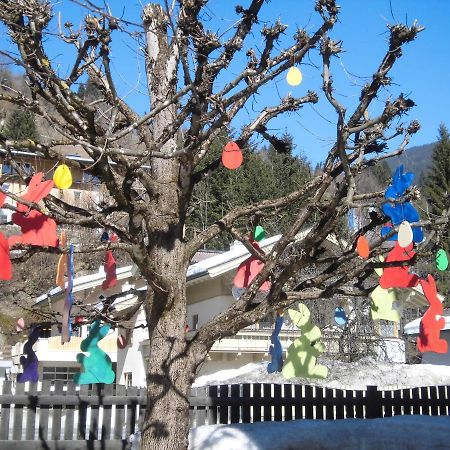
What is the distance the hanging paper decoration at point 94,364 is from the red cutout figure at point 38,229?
1.85 meters

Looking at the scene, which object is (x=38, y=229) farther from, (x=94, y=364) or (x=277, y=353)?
(x=277, y=353)

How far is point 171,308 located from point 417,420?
5.41 metres

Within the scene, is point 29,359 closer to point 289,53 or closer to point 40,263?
point 289,53

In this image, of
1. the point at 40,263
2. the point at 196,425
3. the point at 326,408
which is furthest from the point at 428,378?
the point at 40,263

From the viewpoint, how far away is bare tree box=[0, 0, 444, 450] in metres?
5.12

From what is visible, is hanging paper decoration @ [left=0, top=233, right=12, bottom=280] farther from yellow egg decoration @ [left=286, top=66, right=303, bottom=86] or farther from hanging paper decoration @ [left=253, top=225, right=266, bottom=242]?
hanging paper decoration @ [left=253, top=225, right=266, bottom=242]

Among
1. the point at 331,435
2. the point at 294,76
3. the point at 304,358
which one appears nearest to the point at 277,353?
the point at 304,358

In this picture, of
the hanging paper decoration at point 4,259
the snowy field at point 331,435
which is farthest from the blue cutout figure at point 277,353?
the hanging paper decoration at point 4,259

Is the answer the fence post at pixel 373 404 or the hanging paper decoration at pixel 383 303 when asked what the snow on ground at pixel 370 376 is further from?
the hanging paper decoration at pixel 383 303

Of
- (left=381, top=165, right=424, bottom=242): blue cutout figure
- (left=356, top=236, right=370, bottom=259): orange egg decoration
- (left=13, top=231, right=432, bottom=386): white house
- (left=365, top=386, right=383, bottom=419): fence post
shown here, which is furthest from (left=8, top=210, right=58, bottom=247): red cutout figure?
(left=13, top=231, right=432, bottom=386): white house

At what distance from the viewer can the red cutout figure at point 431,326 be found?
6121mm

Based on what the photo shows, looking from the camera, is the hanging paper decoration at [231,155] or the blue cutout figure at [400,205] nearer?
the blue cutout figure at [400,205]

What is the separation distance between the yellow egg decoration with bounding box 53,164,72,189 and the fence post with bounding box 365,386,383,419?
22.6 feet

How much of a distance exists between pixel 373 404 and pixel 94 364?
213 inches
